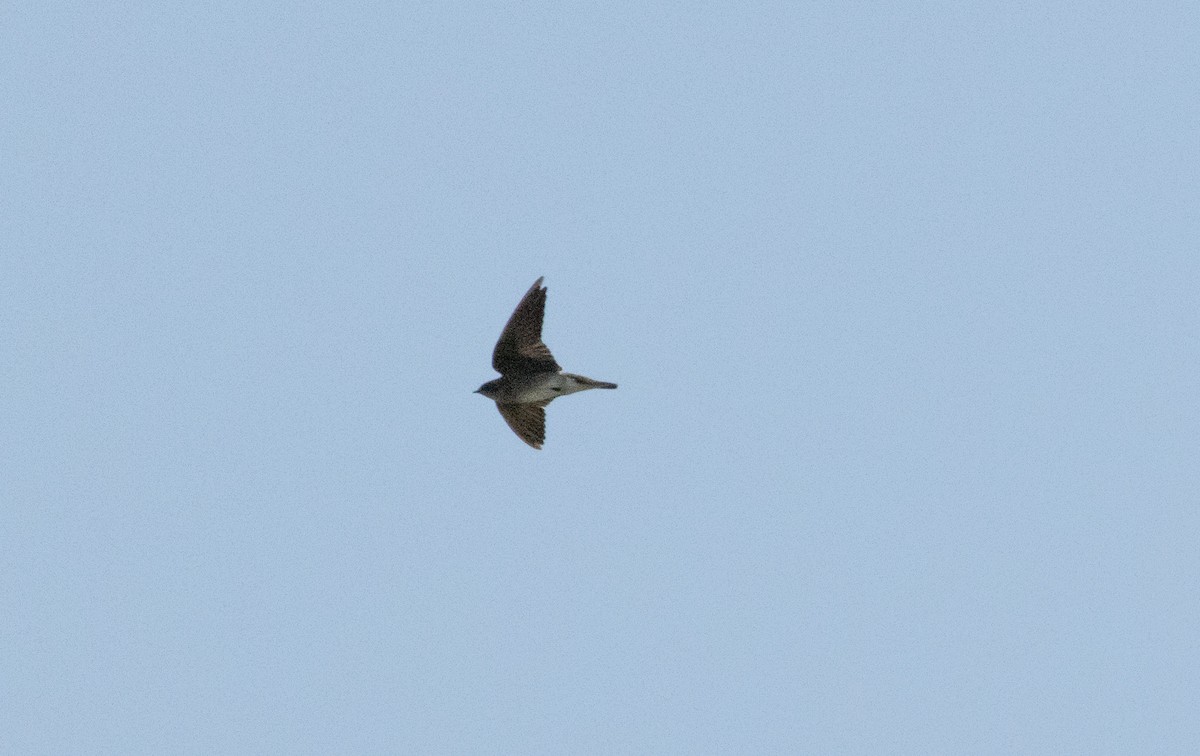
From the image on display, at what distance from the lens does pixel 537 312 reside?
32.1 meters

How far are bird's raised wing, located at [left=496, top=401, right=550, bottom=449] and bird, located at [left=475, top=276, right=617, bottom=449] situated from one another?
0.16 m

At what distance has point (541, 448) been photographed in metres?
33.6

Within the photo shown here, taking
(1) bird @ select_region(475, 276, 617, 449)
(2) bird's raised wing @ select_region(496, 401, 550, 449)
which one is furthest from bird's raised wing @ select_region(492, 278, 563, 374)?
(2) bird's raised wing @ select_region(496, 401, 550, 449)

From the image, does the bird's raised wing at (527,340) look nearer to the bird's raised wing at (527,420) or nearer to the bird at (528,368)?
the bird at (528,368)

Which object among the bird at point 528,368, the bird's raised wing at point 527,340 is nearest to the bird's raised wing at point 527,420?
the bird at point 528,368

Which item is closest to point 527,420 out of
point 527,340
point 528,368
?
point 528,368

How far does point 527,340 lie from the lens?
3219 cm

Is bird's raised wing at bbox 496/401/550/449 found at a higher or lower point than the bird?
lower

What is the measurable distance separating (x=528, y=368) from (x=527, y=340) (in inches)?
20.1

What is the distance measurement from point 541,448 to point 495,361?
1.86 metres

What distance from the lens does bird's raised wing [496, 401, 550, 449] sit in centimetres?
3344

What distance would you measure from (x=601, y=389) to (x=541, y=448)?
2122 mm

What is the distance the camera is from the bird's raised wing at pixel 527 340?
32000mm

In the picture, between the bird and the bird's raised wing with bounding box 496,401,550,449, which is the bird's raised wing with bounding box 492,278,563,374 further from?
the bird's raised wing with bounding box 496,401,550,449
